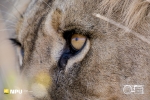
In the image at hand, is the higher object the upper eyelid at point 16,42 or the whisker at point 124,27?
the whisker at point 124,27

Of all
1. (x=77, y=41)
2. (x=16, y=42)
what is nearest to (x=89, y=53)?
(x=77, y=41)

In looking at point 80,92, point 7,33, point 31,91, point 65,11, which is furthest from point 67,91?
point 7,33

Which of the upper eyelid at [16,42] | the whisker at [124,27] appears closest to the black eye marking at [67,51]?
the whisker at [124,27]

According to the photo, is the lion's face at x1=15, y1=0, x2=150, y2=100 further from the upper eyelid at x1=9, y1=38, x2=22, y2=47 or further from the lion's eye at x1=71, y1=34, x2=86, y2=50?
the upper eyelid at x1=9, y1=38, x2=22, y2=47

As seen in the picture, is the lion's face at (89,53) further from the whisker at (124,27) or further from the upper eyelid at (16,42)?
the upper eyelid at (16,42)

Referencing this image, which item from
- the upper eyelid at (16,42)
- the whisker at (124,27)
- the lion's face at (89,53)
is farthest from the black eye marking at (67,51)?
the upper eyelid at (16,42)

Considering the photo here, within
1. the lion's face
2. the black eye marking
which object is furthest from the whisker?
the black eye marking

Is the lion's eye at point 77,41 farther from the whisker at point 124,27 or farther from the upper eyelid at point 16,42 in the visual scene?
the upper eyelid at point 16,42

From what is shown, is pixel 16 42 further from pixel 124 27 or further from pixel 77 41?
pixel 124 27

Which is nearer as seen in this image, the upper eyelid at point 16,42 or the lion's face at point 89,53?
the lion's face at point 89,53
